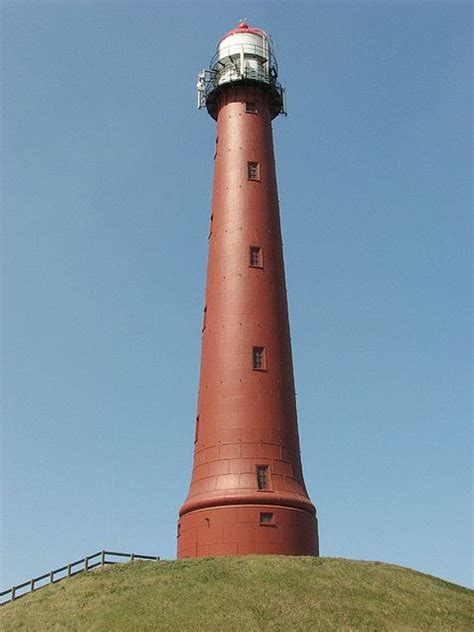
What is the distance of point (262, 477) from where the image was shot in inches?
1254

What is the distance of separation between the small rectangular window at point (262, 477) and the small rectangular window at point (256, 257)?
9392mm

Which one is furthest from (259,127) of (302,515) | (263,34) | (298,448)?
(302,515)

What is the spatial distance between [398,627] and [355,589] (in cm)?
272

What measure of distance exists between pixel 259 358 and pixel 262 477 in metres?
5.30

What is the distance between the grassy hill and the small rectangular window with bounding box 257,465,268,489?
3.18m

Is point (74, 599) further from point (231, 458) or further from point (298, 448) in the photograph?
point (298, 448)

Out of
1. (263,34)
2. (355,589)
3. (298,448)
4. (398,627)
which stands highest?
(263,34)

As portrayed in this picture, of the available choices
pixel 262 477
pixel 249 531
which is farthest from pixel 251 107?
pixel 249 531

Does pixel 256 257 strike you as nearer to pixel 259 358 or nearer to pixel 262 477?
pixel 259 358

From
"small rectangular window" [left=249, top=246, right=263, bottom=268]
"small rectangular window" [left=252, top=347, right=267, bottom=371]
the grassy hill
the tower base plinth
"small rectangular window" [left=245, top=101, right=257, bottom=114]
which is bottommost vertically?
the grassy hill

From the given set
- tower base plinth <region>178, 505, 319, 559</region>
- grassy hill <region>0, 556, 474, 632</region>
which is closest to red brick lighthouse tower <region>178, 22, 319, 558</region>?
tower base plinth <region>178, 505, 319, 559</region>

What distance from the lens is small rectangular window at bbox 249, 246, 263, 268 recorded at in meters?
35.6

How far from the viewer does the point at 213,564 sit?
1128 inches

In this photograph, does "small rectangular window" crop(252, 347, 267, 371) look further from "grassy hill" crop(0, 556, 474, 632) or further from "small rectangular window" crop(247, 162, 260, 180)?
"small rectangular window" crop(247, 162, 260, 180)
